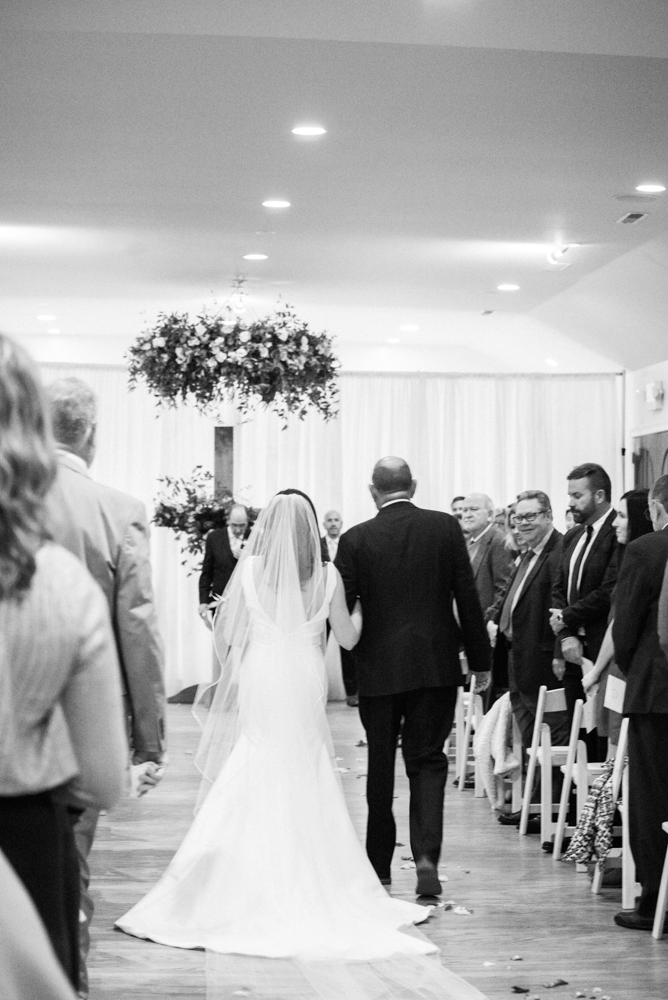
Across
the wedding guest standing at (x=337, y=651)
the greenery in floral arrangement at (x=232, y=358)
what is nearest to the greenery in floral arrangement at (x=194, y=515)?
the wedding guest standing at (x=337, y=651)

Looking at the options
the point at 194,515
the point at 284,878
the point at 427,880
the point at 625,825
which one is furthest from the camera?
the point at 194,515

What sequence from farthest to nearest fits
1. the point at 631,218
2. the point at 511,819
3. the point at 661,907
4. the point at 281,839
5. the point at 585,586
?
the point at 631,218 → the point at 511,819 → the point at 585,586 → the point at 281,839 → the point at 661,907

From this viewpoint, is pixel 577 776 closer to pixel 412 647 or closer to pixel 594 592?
pixel 594 592

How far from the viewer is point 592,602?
624 cm

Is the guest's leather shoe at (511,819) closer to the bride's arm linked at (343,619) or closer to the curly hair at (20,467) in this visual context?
the bride's arm linked at (343,619)

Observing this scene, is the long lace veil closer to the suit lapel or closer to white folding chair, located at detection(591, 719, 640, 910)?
white folding chair, located at detection(591, 719, 640, 910)

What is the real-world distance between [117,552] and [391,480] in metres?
2.33

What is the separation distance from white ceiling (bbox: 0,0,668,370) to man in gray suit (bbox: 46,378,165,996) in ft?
8.79

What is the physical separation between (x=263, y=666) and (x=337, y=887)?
0.94 m

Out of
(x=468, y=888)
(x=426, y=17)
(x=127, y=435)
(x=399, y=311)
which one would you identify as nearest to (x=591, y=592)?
(x=468, y=888)

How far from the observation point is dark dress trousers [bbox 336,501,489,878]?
17.9 ft

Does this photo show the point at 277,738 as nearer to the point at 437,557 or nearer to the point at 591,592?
the point at 437,557

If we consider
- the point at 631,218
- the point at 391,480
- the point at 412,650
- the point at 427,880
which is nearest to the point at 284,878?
the point at 427,880

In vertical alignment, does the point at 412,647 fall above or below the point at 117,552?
below
